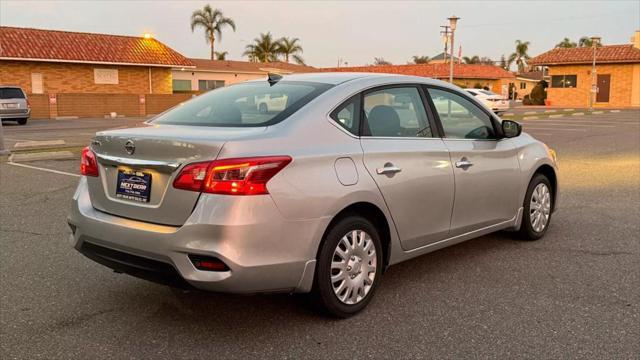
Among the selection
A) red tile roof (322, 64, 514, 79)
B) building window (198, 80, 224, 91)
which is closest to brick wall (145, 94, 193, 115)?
building window (198, 80, 224, 91)

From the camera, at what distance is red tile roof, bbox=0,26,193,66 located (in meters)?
33.2

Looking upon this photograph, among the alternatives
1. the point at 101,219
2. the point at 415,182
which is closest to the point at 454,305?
the point at 415,182

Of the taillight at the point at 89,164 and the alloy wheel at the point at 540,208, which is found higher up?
the taillight at the point at 89,164

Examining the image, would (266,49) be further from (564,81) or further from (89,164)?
(89,164)

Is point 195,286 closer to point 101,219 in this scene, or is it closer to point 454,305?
point 101,219

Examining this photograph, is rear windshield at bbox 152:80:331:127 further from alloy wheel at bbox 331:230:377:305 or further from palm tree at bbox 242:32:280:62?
palm tree at bbox 242:32:280:62

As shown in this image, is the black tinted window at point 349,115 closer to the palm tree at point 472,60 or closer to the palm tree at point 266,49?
the palm tree at point 266,49

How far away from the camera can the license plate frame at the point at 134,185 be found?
11.6ft

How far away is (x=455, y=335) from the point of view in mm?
3629

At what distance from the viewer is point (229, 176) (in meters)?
3.29

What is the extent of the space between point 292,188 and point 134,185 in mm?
974

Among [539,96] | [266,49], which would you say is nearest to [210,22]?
[266,49]

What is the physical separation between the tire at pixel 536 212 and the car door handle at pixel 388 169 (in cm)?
205

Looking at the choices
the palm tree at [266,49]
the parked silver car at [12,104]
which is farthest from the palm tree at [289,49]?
the parked silver car at [12,104]
